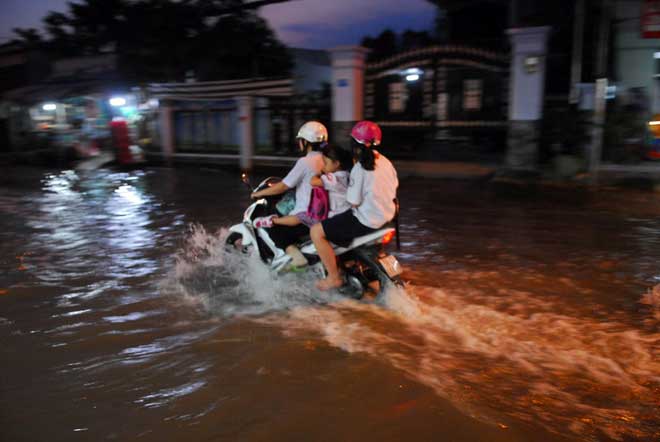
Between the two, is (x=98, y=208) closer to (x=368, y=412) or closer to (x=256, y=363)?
(x=256, y=363)

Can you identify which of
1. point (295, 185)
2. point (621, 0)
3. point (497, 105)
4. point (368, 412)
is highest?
point (621, 0)

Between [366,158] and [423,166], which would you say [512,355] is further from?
[423,166]

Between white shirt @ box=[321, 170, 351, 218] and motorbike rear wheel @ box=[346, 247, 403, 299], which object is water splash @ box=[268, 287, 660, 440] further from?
white shirt @ box=[321, 170, 351, 218]

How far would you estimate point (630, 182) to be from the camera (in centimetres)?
1159

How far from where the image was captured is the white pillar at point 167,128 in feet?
62.5

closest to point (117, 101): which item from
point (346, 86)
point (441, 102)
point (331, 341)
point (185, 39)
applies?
point (185, 39)

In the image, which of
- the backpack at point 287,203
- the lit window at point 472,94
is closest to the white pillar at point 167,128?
the lit window at point 472,94

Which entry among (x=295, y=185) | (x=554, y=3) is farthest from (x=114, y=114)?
(x=295, y=185)

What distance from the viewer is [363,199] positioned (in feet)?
15.2

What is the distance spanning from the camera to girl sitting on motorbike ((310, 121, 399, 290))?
4520 millimetres

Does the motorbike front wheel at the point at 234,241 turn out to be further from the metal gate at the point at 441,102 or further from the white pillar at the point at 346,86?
the metal gate at the point at 441,102

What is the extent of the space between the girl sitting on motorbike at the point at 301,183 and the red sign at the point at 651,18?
8934 millimetres

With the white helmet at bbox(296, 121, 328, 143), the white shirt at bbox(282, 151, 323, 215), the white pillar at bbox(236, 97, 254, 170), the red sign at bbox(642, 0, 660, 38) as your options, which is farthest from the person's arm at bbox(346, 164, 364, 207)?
the white pillar at bbox(236, 97, 254, 170)

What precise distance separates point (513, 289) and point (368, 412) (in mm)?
2746
